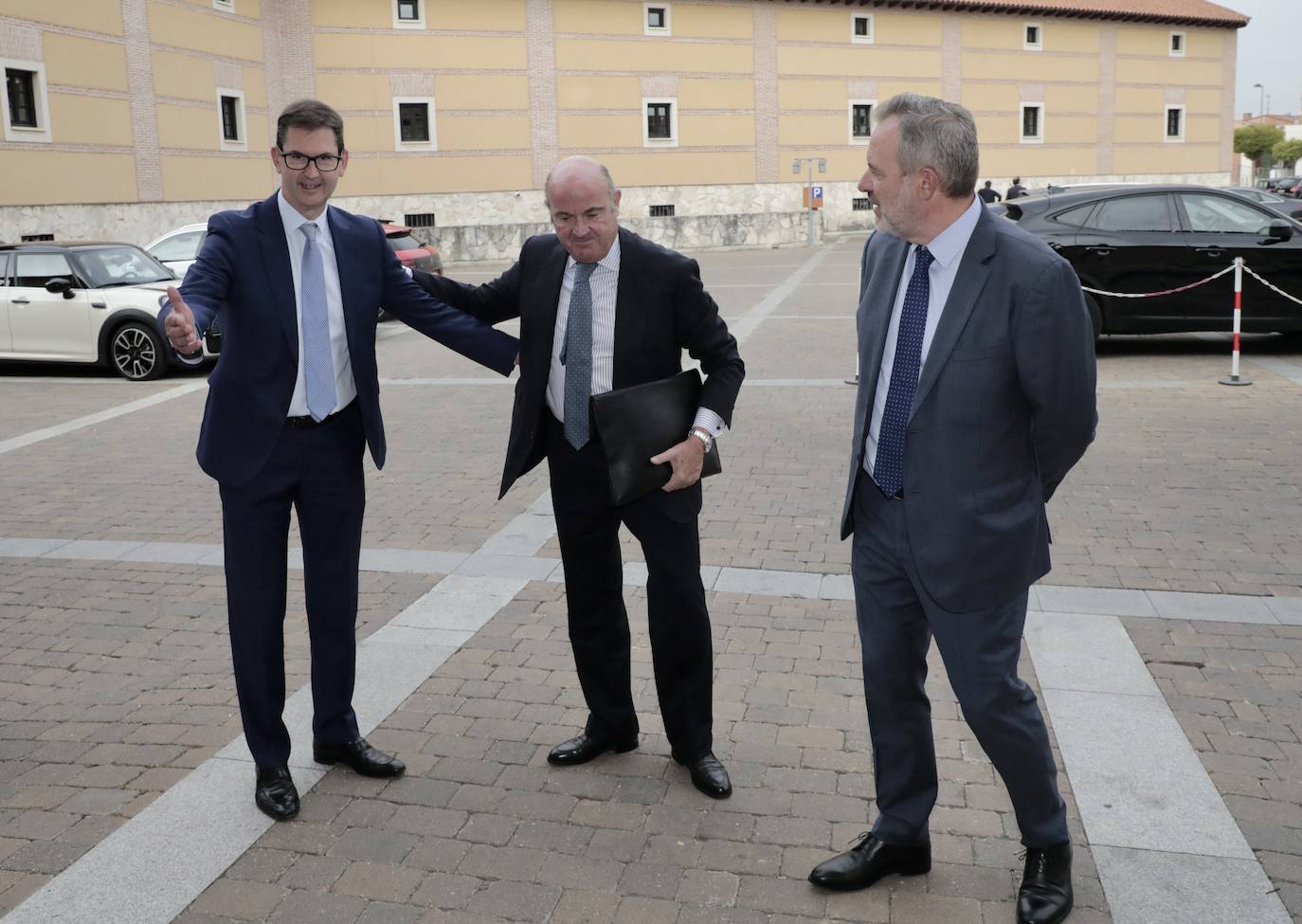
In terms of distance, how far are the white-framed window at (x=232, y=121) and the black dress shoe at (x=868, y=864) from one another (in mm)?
37948

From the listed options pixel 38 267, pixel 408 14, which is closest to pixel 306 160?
pixel 38 267

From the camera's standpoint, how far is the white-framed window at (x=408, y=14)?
41.9 metres

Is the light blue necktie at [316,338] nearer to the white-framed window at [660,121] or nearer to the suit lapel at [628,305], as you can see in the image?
the suit lapel at [628,305]

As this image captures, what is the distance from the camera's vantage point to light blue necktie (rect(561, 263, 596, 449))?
365 centimetres

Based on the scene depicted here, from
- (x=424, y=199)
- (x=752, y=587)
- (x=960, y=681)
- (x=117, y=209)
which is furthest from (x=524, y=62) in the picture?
(x=960, y=681)

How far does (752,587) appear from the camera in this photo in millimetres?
5828

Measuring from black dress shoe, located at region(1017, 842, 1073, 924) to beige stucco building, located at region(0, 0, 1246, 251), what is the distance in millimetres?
31608

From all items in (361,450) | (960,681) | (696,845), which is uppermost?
(361,450)

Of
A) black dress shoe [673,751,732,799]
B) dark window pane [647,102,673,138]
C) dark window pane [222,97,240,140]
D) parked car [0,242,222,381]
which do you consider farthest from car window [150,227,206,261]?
dark window pane [647,102,673,138]

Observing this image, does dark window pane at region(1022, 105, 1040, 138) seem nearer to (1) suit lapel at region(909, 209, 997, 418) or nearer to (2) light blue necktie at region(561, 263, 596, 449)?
(2) light blue necktie at region(561, 263, 596, 449)

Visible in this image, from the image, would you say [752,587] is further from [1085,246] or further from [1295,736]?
[1085,246]

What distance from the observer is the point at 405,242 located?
2066 centimetres

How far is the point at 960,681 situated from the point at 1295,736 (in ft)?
5.73

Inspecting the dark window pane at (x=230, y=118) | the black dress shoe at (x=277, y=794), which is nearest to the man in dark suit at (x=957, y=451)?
the black dress shoe at (x=277, y=794)
